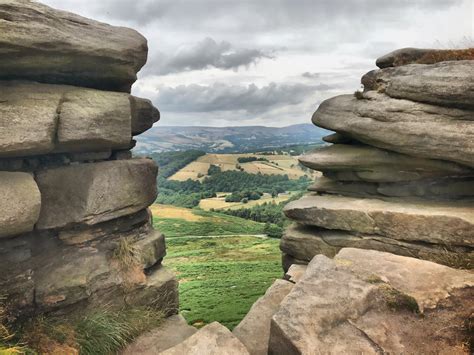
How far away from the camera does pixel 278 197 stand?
532ft

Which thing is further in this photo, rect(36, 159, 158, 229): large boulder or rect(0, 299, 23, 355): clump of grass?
rect(36, 159, 158, 229): large boulder

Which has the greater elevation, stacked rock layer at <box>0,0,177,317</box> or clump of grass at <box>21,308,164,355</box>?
stacked rock layer at <box>0,0,177,317</box>

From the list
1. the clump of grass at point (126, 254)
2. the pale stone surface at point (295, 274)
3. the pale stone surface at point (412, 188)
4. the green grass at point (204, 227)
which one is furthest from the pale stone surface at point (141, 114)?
the green grass at point (204, 227)

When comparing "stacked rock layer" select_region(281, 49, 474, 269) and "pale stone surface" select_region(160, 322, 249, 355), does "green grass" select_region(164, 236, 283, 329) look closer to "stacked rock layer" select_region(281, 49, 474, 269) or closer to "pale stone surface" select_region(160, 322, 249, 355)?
"stacked rock layer" select_region(281, 49, 474, 269)

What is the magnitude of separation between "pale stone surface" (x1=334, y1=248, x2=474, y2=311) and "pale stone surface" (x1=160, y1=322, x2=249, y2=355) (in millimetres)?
4214

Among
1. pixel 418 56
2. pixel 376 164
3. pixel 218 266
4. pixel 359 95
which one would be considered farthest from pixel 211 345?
pixel 218 266

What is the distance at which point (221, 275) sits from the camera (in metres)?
43.5

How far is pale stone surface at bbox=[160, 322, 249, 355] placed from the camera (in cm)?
1105

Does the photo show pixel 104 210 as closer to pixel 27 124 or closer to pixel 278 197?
pixel 27 124

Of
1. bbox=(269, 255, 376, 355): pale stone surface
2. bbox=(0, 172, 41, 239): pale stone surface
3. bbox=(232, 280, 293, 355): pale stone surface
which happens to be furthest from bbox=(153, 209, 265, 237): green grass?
bbox=(269, 255, 376, 355): pale stone surface

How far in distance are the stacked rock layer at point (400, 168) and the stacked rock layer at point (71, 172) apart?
7.40m

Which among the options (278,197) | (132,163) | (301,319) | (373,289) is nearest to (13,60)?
(132,163)

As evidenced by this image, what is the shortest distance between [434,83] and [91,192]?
13.8m

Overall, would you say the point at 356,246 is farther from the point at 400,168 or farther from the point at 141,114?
the point at 141,114
